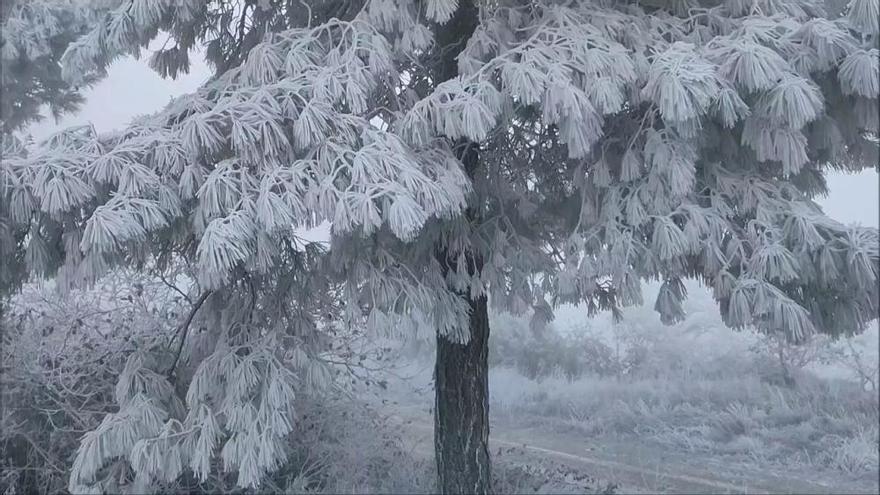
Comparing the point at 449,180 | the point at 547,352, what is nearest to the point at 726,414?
the point at 547,352

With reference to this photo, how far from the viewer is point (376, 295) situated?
15.9 feet

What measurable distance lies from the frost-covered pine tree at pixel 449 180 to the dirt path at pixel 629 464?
4.31m

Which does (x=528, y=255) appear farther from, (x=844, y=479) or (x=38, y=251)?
(x=844, y=479)

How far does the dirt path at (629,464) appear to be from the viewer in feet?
31.0

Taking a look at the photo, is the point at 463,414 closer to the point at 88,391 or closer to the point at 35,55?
the point at 88,391

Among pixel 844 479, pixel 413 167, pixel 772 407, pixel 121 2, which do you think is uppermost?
pixel 121 2

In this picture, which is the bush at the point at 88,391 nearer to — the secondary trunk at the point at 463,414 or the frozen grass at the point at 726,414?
the secondary trunk at the point at 463,414

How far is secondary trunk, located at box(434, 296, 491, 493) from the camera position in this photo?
6.84 meters

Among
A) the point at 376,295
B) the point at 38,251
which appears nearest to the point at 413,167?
the point at 376,295

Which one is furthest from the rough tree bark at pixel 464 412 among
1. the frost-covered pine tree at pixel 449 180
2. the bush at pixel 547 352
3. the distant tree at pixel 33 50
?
the bush at pixel 547 352

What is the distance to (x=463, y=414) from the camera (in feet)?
22.6

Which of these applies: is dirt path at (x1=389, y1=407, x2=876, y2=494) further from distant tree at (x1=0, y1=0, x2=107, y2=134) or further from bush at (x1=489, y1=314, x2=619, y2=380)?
distant tree at (x1=0, y1=0, x2=107, y2=134)

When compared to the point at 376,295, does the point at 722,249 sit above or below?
above

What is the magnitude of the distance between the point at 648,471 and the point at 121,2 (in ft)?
23.1
